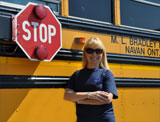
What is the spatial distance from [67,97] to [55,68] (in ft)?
1.70

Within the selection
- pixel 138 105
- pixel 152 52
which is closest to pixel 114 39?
pixel 152 52

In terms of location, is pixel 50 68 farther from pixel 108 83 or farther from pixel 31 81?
pixel 108 83

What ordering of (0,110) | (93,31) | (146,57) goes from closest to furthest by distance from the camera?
(0,110) < (93,31) < (146,57)

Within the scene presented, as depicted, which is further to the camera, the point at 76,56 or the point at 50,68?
the point at 76,56

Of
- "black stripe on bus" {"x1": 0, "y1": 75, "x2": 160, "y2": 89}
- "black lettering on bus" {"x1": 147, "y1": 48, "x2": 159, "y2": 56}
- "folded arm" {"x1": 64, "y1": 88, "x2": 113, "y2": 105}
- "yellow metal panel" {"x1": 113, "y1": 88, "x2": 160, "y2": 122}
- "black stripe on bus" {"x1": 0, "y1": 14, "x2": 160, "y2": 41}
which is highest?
"black stripe on bus" {"x1": 0, "y1": 14, "x2": 160, "y2": 41}

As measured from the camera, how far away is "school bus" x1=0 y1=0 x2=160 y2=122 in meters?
2.21

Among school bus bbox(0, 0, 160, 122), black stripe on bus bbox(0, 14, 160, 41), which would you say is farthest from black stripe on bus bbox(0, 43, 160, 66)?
black stripe on bus bbox(0, 14, 160, 41)

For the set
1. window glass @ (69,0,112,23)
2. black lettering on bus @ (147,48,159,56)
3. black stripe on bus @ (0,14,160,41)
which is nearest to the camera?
black stripe on bus @ (0,14,160,41)

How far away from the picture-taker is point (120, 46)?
2984mm

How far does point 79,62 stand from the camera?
2.64m

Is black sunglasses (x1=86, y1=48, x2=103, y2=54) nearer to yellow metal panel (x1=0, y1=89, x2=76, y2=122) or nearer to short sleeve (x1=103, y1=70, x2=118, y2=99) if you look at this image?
short sleeve (x1=103, y1=70, x2=118, y2=99)

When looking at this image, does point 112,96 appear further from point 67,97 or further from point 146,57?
point 146,57

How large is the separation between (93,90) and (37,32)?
712 mm

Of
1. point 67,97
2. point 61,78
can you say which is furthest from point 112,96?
point 61,78
